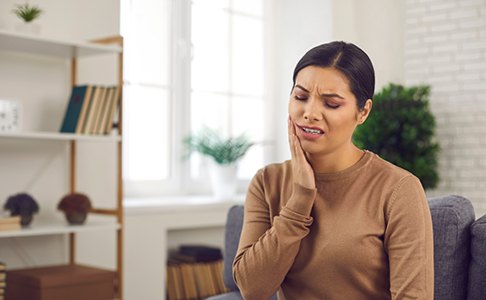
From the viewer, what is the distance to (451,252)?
6.69 ft

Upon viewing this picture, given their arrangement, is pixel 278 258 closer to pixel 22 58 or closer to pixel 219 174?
pixel 22 58

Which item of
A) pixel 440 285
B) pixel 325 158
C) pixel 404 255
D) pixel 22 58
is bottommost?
pixel 440 285

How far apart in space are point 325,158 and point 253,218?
24cm

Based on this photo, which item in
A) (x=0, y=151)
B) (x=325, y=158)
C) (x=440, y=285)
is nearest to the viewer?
(x=325, y=158)

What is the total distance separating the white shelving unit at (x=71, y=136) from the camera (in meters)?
3.04

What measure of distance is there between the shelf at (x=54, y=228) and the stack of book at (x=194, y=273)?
975 millimetres

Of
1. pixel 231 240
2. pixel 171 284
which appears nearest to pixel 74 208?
pixel 231 240

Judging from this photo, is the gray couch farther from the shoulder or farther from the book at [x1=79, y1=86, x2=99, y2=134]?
the book at [x1=79, y1=86, x2=99, y2=134]

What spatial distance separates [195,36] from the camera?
4859 millimetres

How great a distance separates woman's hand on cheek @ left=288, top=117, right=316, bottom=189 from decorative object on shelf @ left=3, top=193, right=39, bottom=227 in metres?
1.70

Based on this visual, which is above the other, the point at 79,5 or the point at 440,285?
the point at 79,5

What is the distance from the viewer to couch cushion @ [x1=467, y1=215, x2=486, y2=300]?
200 centimetres

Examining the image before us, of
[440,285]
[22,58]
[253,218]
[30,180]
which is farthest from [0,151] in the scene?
[440,285]

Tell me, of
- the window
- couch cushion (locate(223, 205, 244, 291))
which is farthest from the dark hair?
the window
